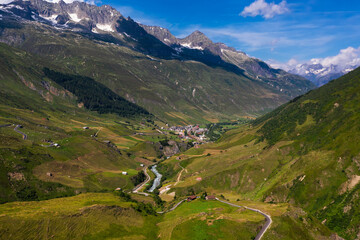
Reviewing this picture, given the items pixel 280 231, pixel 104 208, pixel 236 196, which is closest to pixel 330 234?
pixel 280 231

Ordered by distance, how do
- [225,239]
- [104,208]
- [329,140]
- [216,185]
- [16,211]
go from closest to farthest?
[225,239] → [16,211] → [104,208] → [329,140] → [216,185]

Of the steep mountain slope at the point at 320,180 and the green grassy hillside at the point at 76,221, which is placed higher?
the steep mountain slope at the point at 320,180

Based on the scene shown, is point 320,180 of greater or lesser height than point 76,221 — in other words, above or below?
above

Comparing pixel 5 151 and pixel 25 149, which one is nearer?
pixel 5 151

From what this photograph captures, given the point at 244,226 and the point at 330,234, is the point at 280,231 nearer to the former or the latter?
the point at 244,226

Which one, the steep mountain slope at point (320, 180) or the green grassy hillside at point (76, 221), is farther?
the steep mountain slope at point (320, 180)

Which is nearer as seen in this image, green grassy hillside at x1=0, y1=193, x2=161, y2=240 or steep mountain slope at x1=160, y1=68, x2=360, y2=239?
green grassy hillside at x1=0, y1=193, x2=161, y2=240

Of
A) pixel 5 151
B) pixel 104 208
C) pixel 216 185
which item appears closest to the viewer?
pixel 104 208

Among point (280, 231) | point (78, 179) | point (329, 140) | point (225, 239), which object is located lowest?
point (78, 179)

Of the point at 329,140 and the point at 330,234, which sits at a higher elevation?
the point at 329,140

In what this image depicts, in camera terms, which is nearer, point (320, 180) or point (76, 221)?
point (76, 221)

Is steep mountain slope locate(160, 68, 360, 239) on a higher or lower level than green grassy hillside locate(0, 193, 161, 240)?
higher
